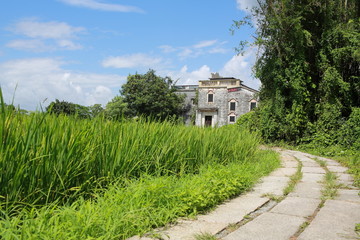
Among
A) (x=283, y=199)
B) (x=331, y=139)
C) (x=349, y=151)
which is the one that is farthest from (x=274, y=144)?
(x=283, y=199)

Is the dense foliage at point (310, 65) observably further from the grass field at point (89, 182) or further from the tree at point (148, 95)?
the tree at point (148, 95)

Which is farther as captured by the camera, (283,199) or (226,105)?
(226,105)

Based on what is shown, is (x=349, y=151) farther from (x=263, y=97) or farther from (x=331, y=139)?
(x=263, y=97)

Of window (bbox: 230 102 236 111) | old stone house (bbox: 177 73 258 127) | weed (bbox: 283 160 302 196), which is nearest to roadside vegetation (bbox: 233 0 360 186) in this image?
weed (bbox: 283 160 302 196)

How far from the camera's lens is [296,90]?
1039cm

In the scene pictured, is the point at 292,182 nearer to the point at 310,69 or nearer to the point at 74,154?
the point at 74,154


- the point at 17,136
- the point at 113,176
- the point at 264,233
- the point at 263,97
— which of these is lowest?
the point at 264,233

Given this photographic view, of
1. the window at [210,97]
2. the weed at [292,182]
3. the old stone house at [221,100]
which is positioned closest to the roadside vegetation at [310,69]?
the weed at [292,182]

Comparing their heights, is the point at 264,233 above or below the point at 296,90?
below

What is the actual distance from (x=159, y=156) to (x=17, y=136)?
1459 mm

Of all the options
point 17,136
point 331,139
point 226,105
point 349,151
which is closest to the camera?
point 17,136

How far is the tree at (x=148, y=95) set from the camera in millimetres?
35125

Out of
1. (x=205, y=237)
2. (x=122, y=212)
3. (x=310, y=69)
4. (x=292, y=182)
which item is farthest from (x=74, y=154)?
(x=310, y=69)

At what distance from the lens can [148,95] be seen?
35.0 m
